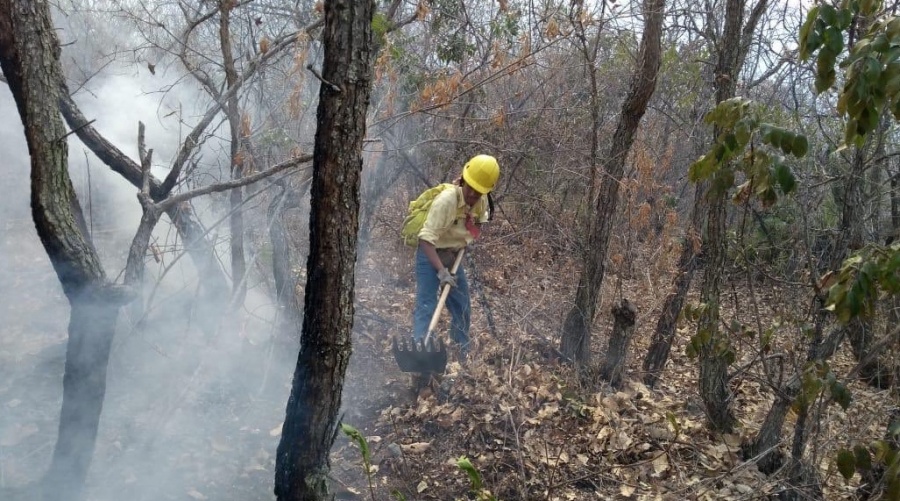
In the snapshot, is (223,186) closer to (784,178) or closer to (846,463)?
(784,178)

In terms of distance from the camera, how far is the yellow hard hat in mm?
5098

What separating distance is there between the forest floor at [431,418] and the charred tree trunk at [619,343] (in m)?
0.15

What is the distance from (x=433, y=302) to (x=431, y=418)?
1005mm

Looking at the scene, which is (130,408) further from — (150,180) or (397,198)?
(397,198)

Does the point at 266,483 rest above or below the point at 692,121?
below

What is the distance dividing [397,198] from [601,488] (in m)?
5.04

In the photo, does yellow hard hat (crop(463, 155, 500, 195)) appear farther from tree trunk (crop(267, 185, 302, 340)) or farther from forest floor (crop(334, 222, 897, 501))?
tree trunk (crop(267, 185, 302, 340))

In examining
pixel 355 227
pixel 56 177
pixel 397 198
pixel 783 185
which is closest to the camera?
pixel 783 185

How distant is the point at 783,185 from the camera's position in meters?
2.36

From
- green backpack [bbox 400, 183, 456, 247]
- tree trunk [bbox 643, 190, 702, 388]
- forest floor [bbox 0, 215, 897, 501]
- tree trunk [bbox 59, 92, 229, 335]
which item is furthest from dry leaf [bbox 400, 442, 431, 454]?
tree trunk [bbox 59, 92, 229, 335]

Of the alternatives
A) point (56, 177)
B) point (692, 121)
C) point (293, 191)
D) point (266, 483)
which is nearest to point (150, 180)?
point (56, 177)

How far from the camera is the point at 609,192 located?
17.2ft

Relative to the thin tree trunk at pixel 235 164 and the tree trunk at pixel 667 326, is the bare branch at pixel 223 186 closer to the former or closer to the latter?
the thin tree trunk at pixel 235 164

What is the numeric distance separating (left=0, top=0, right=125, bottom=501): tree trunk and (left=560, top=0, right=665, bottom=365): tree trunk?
11.6ft
